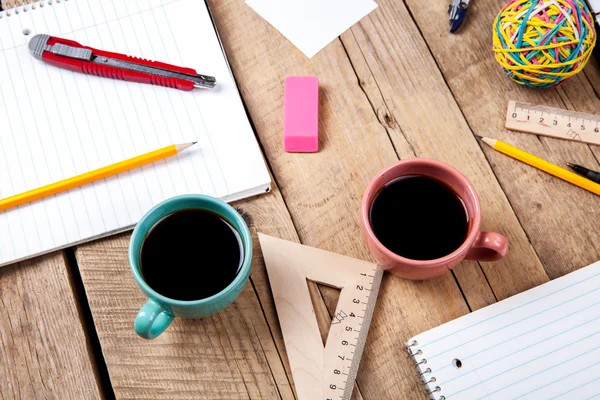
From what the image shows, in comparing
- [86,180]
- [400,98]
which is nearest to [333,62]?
[400,98]

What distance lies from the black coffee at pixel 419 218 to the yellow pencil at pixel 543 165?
0.17 m

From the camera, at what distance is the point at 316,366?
0.76 m

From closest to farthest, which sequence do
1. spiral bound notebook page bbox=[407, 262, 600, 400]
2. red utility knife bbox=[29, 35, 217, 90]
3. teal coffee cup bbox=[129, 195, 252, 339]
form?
1. teal coffee cup bbox=[129, 195, 252, 339]
2. spiral bound notebook page bbox=[407, 262, 600, 400]
3. red utility knife bbox=[29, 35, 217, 90]

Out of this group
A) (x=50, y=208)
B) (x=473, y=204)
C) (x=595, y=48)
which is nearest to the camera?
(x=473, y=204)

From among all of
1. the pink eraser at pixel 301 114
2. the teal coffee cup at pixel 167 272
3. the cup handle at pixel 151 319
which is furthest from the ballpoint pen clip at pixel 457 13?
the cup handle at pixel 151 319

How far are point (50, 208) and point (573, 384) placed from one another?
30.1 inches

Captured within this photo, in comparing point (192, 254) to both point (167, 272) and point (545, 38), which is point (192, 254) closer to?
point (167, 272)

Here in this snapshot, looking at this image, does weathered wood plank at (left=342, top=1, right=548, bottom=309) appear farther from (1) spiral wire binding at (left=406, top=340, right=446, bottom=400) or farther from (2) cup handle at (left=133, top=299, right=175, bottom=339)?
(2) cup handle at (left=133, top=299, right=175, bottom=339)

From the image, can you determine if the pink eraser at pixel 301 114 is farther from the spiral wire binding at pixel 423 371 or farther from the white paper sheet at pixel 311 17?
the spiral wire binding at pixel 423 371

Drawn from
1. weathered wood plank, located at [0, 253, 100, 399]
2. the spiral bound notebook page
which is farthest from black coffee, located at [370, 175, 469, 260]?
weathered wood plank, located at [0, 253, 100, 399]

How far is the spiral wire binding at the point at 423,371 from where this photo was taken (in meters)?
0.75

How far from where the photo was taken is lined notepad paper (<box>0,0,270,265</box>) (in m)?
0.81

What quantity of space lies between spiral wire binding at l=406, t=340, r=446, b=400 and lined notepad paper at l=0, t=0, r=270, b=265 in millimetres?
307

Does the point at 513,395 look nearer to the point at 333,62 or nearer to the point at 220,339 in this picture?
the point at 220,339
